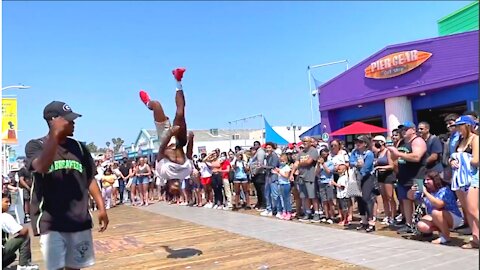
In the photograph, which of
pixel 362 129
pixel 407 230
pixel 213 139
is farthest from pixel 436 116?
pixel 213 139

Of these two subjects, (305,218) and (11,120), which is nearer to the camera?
(305,218)

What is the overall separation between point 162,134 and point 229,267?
2.13 meters

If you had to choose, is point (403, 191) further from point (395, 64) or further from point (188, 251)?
point (395, 64)

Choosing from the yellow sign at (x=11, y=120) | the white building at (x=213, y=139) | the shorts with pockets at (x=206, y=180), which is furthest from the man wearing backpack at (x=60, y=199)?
the white building at (x=213, y=139)

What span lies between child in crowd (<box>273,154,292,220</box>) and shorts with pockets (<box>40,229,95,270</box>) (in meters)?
6.61

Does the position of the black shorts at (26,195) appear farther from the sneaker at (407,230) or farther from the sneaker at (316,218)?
the sneaker at (407,230)

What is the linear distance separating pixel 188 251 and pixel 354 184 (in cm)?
324

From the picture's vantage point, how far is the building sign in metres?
15.8

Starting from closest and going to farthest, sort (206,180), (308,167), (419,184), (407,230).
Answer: (419,184) < (407,230) < (308,167) < (206,180)

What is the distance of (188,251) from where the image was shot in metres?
7.24

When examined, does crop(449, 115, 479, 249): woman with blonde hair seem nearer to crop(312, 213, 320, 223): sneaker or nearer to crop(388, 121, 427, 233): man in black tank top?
crop(388, 121, 427, 233): man in black tank top

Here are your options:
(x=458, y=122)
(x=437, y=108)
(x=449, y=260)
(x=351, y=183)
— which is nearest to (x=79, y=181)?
(x=449, y=260)

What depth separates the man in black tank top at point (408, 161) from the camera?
6.89 metres

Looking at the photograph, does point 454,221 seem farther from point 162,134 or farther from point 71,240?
point 71,240
